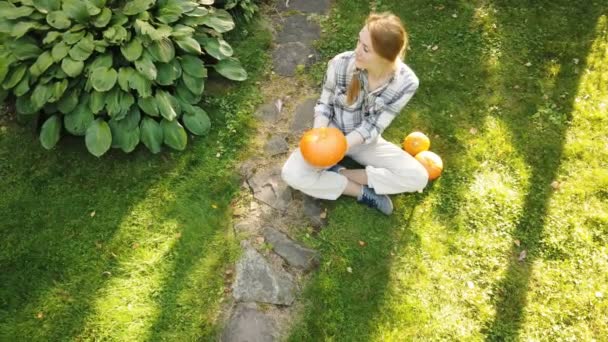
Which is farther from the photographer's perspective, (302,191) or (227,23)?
(227,23)

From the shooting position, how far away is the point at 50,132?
13.5 feet

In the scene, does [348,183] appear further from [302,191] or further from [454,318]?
[454,318]

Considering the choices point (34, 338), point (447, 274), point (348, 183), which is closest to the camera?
point (34, 338)

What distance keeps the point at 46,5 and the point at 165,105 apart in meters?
1.29

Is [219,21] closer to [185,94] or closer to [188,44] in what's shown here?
[188,44]

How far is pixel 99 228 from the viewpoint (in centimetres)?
391

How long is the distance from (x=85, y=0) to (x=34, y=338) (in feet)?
8.81

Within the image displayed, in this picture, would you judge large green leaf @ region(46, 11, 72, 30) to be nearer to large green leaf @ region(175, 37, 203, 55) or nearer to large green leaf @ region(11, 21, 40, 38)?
large green leaf @ region(11, 21, 40, 38)

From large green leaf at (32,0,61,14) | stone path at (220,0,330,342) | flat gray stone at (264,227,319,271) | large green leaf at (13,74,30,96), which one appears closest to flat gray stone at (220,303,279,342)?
stone path at (220,0,330,342)

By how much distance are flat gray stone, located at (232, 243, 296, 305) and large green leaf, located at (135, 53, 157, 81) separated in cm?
168

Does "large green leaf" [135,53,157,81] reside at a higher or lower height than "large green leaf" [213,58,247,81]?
higher

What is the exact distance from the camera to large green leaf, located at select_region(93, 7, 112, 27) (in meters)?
4.07

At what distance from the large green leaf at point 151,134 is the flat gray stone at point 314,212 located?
1.36 m

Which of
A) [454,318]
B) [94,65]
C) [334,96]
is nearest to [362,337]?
[454,318]
